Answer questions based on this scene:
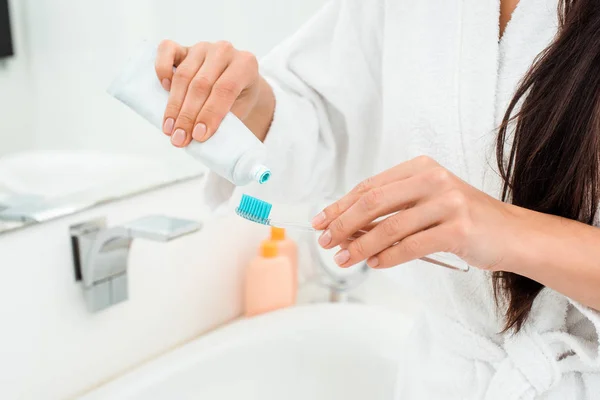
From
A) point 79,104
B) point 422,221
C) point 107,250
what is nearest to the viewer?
point 422,221

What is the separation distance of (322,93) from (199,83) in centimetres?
25

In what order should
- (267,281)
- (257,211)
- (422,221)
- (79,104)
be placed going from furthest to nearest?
1. (267,281)
2. (79,104)
3. (257,211)
4. (422,221)

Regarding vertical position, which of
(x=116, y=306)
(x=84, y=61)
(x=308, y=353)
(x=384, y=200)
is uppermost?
(x=84, y=61)

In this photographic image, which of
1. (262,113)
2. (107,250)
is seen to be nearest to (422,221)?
(262,113)

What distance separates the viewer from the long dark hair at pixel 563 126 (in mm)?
522

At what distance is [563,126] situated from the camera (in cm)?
53

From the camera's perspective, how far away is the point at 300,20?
1.10 m

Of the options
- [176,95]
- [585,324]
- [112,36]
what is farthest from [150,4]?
[585,324]

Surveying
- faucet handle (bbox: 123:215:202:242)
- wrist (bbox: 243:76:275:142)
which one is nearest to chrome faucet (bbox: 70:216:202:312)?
faucet handle (bbox: 123:215:202:242)

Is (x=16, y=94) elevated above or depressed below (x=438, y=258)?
above

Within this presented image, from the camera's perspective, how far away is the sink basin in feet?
3.08

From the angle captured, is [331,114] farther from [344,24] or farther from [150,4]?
[150,4]

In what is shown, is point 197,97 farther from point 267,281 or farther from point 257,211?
point 267,281

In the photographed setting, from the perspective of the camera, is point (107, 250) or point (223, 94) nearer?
point (223, 94)
